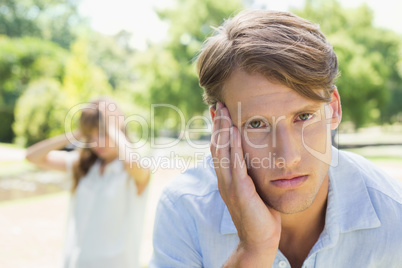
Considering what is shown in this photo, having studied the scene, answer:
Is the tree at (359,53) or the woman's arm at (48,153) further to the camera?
the tree at (359,53)

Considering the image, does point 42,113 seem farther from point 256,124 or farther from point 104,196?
point 256,124

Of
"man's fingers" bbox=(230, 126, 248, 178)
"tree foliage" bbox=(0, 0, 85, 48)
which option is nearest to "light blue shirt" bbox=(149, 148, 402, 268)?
"man's fingers" bbox=(230, 126, 248, 178)

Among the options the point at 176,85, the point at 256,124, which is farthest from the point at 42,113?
the point at 256,124

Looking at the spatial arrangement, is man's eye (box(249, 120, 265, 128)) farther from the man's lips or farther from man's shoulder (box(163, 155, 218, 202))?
man's shoulder (box(163, 155, 218, 202))

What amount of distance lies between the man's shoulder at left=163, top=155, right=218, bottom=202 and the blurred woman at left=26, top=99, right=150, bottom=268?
71.1 inches

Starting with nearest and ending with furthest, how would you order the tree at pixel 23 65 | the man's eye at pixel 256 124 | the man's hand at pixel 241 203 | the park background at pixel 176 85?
the man's hand at pixel 241 203
the man's eye at pixel 256 124
the park background at pixel 176 85
the tree at pixel 23 65

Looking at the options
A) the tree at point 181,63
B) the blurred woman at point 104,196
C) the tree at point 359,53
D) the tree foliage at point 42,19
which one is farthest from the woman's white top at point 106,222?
the tree foliage at point 42,19

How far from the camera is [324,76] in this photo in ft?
6.56

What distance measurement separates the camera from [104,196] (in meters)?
3.93

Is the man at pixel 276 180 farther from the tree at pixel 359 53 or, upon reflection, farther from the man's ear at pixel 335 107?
the tree at pixel 359 53

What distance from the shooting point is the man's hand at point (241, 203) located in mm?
1839

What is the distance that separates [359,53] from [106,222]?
71.9ft

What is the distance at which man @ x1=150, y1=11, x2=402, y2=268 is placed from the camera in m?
1.90

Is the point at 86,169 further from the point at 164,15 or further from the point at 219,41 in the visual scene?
the point at 164,15
